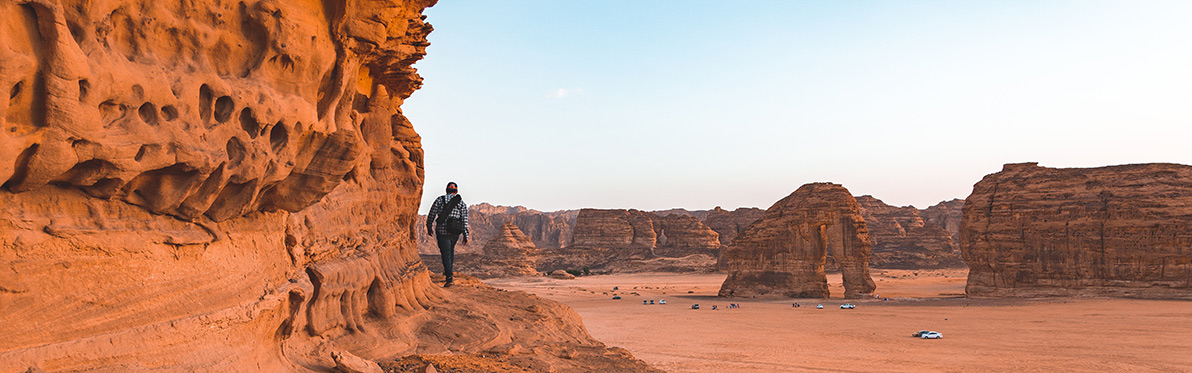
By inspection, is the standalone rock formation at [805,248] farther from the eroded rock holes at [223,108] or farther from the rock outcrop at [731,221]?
the rock outcrop at [731,221]

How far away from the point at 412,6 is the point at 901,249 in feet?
219

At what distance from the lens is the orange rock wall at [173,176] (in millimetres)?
3396

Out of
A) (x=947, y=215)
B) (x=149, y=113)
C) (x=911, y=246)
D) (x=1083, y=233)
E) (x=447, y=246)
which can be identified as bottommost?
(x=447, y=246)

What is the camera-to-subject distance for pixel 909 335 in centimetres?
1611

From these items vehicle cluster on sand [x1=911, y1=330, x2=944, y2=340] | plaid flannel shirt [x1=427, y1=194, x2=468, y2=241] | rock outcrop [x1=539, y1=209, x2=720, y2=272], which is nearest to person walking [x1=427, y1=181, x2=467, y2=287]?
plaid flannel shirt [x1=427, y1=194, x2=468, y2=241]

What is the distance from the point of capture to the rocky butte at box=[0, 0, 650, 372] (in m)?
3.40

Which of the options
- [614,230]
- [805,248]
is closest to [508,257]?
[614,230]

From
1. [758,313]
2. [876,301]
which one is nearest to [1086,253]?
[876,301]

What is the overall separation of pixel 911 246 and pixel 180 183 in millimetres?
69660

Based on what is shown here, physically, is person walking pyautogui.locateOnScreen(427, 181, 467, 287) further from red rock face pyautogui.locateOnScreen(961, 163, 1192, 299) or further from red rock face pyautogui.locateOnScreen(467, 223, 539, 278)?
red rock face pyautogui.locateOnScreen(467, 223, 539, 278)

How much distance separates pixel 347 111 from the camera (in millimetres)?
6621

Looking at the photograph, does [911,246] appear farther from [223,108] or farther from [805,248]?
[223,108]

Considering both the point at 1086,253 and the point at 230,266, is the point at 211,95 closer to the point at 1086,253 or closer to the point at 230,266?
the point at 230,266

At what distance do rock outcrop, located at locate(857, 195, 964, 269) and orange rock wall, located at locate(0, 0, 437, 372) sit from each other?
5909 centimetres
